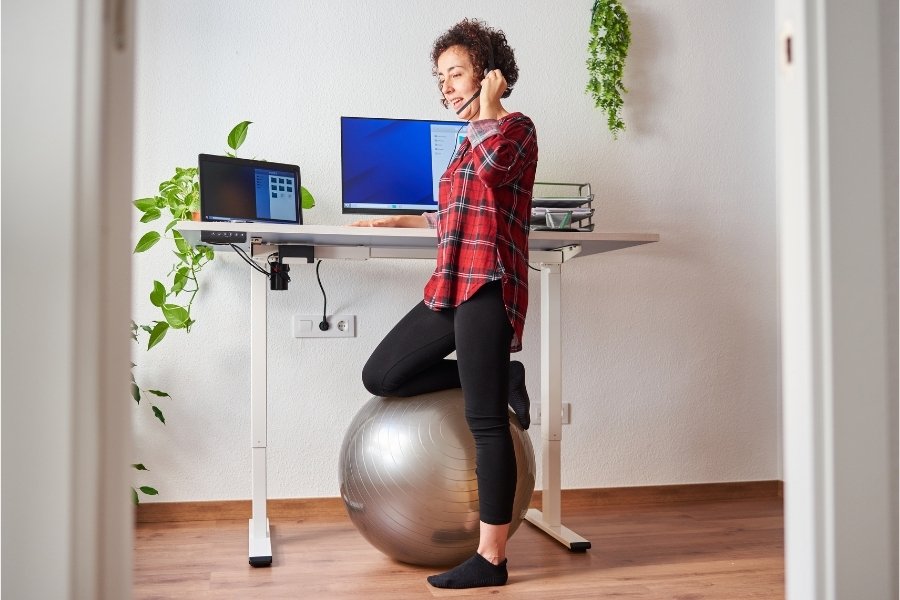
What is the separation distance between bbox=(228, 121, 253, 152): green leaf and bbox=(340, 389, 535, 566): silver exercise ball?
95 cm

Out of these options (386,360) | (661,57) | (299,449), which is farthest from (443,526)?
(661,57)

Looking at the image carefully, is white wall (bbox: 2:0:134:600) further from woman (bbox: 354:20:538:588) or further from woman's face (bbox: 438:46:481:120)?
woman's face (bbox: 438:46:481:120)

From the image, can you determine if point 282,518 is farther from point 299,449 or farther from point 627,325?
point 627,325

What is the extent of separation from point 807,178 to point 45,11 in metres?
0.64

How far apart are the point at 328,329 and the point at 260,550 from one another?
81 cm

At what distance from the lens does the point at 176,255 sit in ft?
8.63

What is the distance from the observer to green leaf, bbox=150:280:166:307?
2.48 metres

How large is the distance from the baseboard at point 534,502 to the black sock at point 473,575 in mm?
889

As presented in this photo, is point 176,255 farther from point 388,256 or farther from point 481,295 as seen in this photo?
point 481,295

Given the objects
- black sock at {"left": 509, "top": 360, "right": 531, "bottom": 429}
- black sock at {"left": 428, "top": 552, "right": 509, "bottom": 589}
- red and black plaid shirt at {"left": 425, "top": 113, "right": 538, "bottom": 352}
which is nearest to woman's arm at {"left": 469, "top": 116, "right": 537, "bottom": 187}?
red and black plaid shirt at {"left": 425, "top": 113, "right": 538, "bottom": 352}

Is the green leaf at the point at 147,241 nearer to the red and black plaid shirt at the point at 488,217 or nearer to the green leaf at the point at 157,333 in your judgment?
the green leaf at the point at 157,333

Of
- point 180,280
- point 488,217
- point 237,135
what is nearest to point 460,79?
point 488,217

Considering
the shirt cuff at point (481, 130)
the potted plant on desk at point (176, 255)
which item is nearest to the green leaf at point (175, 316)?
the potted plant on desk at point (176, 255)

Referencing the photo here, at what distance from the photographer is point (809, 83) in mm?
750
